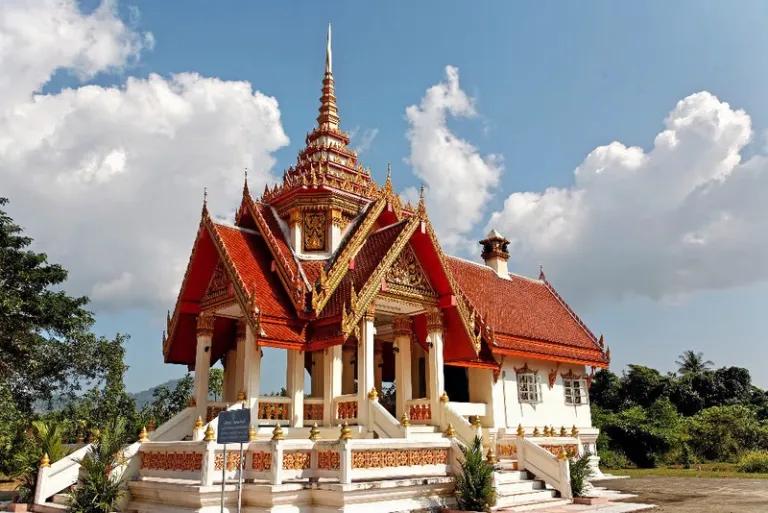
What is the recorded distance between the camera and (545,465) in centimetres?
1251

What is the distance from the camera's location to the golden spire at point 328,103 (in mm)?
18266

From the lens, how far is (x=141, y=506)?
10.3 meters

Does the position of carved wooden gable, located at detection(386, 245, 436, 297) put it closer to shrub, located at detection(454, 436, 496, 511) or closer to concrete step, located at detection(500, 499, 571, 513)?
shrub, located at detection(454, 436, 496, 511)

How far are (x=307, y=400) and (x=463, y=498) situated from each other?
4069mm

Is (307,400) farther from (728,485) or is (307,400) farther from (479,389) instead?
(728,485)

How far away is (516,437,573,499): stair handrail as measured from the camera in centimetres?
1226

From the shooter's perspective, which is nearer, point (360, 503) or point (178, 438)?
point (360, 503)

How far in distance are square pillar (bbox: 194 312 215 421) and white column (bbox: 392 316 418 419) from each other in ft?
13.2

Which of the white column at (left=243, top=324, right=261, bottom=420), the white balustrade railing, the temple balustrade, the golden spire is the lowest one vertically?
the temple balustrade

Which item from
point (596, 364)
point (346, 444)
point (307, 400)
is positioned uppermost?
point (596, 364)

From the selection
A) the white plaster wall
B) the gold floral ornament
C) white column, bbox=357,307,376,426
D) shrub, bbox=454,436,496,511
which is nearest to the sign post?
the gold floral ornament

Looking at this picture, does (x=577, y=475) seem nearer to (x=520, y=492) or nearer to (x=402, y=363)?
(x=520, y=492)

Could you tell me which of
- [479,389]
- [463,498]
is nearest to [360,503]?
[463,498]

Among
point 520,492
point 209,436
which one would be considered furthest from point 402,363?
point 209,436
